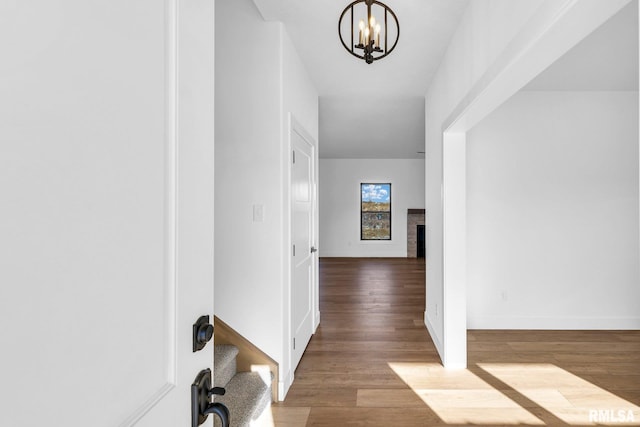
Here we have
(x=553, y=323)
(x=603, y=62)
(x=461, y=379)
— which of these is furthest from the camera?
(x=553, y=323)

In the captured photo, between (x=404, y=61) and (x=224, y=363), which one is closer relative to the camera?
(x=224, y=363)

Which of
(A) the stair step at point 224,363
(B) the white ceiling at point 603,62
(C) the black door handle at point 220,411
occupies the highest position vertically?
(B) the white ceiling at point 603,62

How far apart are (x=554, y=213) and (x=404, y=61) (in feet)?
7.84

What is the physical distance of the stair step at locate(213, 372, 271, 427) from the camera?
2193mm

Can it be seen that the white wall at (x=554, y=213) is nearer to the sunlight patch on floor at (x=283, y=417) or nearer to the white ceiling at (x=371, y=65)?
the white ceiling at (x=371, y=65)

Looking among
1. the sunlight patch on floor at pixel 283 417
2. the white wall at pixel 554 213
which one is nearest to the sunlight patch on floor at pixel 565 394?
the white wall at pixel 554 213

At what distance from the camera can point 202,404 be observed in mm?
802

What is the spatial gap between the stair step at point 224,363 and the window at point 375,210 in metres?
7.79

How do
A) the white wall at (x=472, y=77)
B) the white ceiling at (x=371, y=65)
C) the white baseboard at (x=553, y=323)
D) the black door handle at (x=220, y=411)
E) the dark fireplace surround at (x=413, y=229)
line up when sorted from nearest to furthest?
the black door handle at (x=220, y=411) → the white wall at (x=472, y=77) → the white ceiling at (x=371, y=65) → the white baseboard at (x=553, y=323) → the dark fireplace surround at (x=413, y=229)

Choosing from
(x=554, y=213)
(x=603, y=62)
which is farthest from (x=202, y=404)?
(x=554, y=213)

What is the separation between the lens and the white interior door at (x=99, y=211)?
0.42m

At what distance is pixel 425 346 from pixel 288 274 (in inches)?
70.0

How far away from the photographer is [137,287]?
62 cm

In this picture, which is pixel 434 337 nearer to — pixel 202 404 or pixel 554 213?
pixel 554 213
